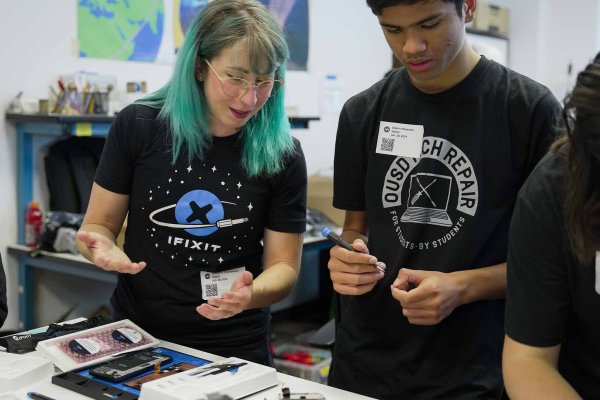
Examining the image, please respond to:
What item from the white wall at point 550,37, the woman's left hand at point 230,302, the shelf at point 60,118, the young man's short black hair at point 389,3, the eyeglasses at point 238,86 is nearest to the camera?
the young man's short black hair at point 389,3

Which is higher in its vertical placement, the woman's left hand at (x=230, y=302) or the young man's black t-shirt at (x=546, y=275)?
the young man's black t-shirt at (x=546, y=275)

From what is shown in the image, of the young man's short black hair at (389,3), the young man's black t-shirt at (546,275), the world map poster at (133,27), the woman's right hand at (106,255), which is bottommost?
the woman's right hand at (106,255)

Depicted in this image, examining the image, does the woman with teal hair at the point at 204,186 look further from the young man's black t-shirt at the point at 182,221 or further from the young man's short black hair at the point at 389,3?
the young man's short black hair at the point at 389,3

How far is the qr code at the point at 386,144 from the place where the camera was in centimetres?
145

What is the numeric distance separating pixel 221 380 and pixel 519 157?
2.24 ft

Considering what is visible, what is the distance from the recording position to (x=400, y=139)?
4.72 feet

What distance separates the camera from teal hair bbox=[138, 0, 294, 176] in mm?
1595

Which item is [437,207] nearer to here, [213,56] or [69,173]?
[213,56]

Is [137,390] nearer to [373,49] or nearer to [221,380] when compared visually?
[221,380]

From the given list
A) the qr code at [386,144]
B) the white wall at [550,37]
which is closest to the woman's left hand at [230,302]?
the qr code at [386,144]

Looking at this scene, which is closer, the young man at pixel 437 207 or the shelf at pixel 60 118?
the young man at pixel 437 207

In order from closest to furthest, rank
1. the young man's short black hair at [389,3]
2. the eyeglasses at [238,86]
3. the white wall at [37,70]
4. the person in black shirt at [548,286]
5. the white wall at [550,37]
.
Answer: the person in black shirt at [548,286]
the young man's short black hair at [389,3]
the eyeglasses at [238,86]
the white wall at [37,70]
the white wall at [550,37]

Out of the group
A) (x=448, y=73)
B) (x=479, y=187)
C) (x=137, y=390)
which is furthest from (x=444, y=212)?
(x=137, y=390)

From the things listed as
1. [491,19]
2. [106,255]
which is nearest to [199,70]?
[106,255]
